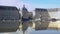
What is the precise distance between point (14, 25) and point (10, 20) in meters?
0.11

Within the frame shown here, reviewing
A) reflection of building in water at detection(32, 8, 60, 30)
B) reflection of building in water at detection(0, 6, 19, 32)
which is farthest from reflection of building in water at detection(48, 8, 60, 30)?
reflection of building in water at detection(0, 6, 19, 32)

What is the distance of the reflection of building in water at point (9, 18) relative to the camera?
2103mm

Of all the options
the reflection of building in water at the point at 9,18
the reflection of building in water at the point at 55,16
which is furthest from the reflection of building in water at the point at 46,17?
the reflection of building in water at the point at 9,18

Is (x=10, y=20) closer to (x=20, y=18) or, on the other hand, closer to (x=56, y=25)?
(x=20, y=18)

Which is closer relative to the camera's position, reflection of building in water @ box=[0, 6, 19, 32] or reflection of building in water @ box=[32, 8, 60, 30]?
reflection of building in water @ box=[0, 6, 19, 32]

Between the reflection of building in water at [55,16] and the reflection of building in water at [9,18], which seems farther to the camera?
the reflection of building in water at [55,16]

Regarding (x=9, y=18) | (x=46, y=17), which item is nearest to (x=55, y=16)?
(x=46, y=17)

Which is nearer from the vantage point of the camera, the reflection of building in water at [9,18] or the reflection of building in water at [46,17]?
the reflection of building in water at [9,18]

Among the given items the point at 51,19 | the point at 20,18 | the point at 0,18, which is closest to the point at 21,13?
the point at 20,18

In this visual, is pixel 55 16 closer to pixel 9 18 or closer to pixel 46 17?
pixel 46 17

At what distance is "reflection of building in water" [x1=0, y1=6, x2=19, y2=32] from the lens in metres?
2.10

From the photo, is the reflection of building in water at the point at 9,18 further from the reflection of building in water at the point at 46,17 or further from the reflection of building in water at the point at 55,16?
the reflection of building in water at the point at 55,16

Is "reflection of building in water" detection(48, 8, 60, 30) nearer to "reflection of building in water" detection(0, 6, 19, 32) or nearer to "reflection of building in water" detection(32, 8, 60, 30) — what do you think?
"reflection of building in water" detection(32, 8, 60, 30)

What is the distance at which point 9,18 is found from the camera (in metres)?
2.10
